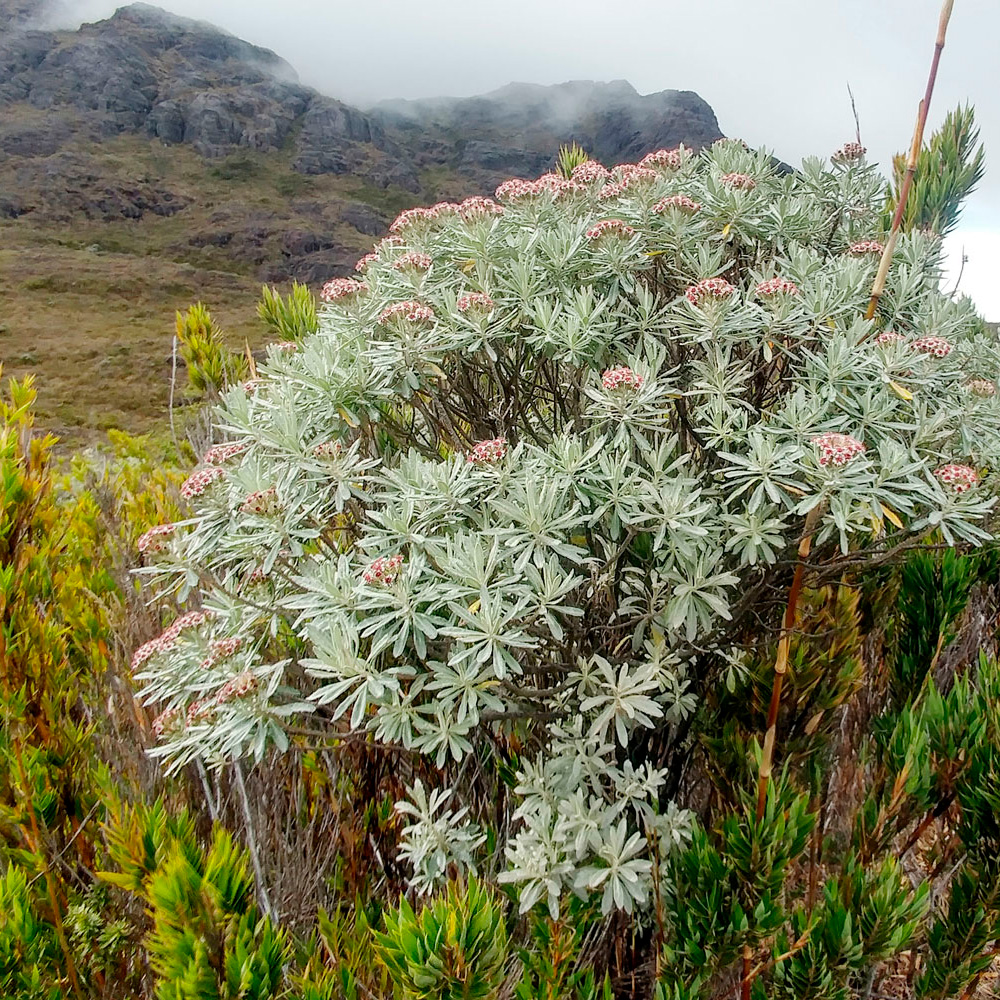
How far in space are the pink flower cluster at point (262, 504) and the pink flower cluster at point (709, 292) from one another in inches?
50.2

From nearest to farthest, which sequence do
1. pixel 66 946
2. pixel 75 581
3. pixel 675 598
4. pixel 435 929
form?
pixel 435 929 → pixel 66 946 → pixel 675 598 → pixel 75 581

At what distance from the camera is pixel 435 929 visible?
1.09 meters

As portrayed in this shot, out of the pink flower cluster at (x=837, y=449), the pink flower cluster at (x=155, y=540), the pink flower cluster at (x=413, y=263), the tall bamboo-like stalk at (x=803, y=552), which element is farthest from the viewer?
the pink flower cluster at (x=413, y=263)

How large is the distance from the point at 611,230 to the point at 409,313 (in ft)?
2.33

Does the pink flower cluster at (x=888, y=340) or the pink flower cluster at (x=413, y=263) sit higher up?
the pink flower cluster at (x=413, y=263)

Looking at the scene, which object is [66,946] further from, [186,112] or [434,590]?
[186,112]

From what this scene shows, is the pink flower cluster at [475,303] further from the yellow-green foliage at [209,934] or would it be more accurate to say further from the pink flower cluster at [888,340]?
the yellow-green foliage at [209,934]

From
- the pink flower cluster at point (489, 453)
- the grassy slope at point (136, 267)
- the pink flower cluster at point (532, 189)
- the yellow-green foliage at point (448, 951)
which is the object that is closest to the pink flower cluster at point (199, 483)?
the pink flower cluster at point (489, 453)

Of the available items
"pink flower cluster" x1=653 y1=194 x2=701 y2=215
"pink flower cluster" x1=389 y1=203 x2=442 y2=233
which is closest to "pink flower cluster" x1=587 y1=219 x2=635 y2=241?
"pink flower cluster" x1=653 y1=194 x2=701 y2=215

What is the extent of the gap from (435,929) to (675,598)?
1051 millimetres

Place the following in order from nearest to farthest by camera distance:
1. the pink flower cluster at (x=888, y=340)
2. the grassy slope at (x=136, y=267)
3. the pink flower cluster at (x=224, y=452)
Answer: the pink flower cluster at (x=888, y=340) → the pink flower cluster at (x=224, y=452) → the grassy slope at (x=136, y=267)

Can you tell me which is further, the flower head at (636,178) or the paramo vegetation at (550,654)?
the flower head at (636,178)

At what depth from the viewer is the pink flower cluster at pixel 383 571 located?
5.70 feet

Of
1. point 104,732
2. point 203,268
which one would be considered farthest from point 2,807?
point 203,268
